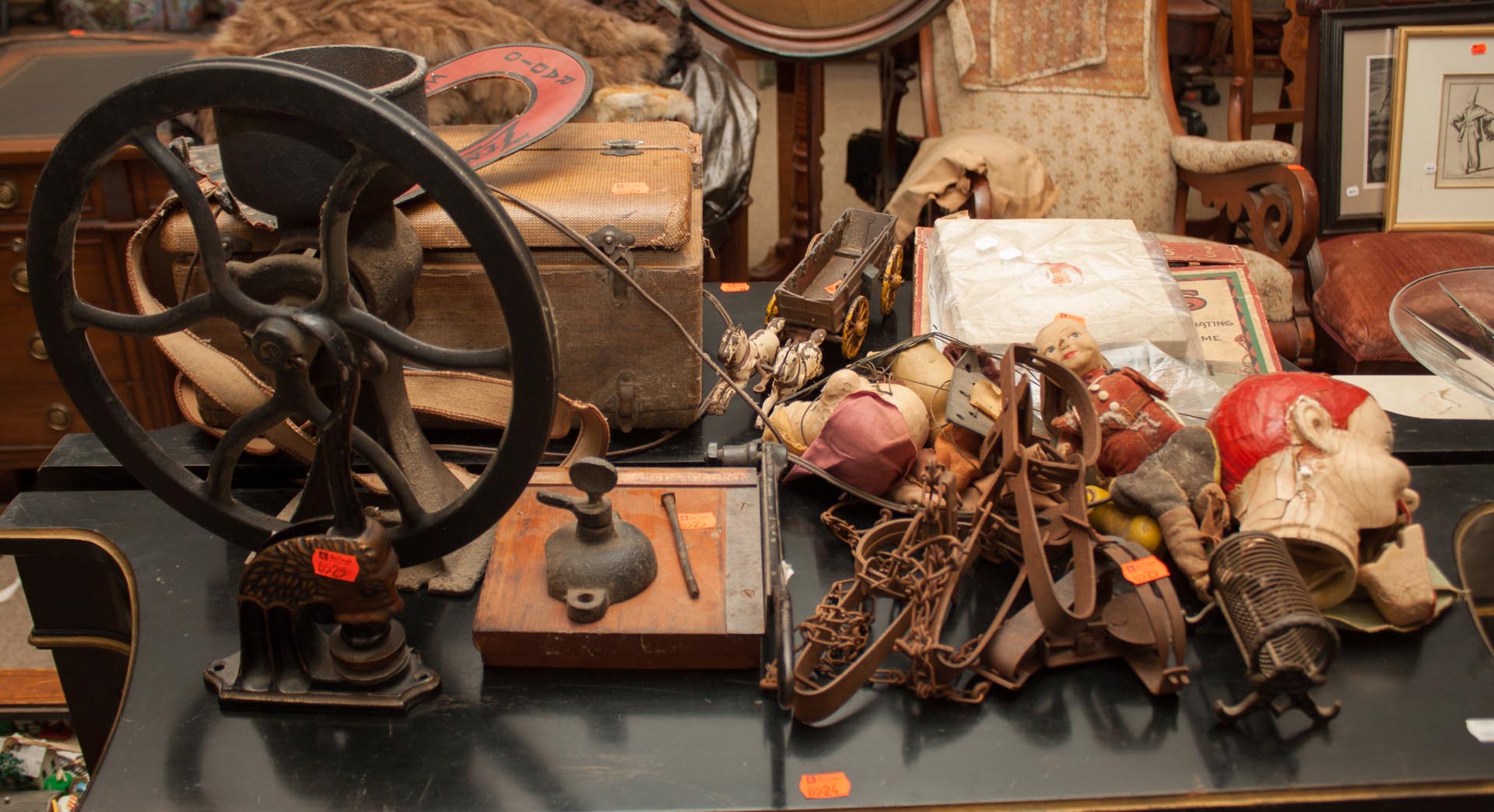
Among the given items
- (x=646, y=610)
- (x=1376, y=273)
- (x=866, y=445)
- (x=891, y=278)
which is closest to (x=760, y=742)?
(x=646, y=610)

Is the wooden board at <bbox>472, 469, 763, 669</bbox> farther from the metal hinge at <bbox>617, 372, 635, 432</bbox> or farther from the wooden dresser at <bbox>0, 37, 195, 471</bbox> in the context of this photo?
the wooden dresser at <bbox>0, 37, 195, 471</bbox>

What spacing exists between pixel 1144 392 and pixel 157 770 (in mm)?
1196

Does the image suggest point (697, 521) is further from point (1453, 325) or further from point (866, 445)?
point (1453, 325)

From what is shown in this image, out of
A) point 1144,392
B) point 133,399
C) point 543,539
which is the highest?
point 1144,392

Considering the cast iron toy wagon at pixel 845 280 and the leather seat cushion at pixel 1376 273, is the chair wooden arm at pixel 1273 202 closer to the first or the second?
the leather seat cushion at pixel 1376 273

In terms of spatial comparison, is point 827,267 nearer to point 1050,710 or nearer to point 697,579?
point 697,579

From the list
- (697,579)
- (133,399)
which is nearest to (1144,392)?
(697,579)

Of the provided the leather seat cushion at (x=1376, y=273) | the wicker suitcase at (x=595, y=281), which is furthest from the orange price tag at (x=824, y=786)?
the leather seat cushion at (x=1376, y=273)

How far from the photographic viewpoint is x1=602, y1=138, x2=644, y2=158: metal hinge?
1711mm

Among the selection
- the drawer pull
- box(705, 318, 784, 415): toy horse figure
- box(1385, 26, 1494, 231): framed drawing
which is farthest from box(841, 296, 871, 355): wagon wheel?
the drawer pull

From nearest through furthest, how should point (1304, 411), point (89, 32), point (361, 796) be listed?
point (361, 796)
point (1304, 411)
point (89, 32)

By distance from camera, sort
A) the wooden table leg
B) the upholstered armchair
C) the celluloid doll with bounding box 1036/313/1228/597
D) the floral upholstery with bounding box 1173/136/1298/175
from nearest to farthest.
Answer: the celluloid doll with bounding box 1036/313/1228/597, the floral upholstery with bounding box 1173/136/1298/175, the wooden table leg, the upholstered armchair

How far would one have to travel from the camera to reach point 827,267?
1907 mm

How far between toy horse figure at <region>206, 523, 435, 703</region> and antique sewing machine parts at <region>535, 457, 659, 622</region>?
167mm
